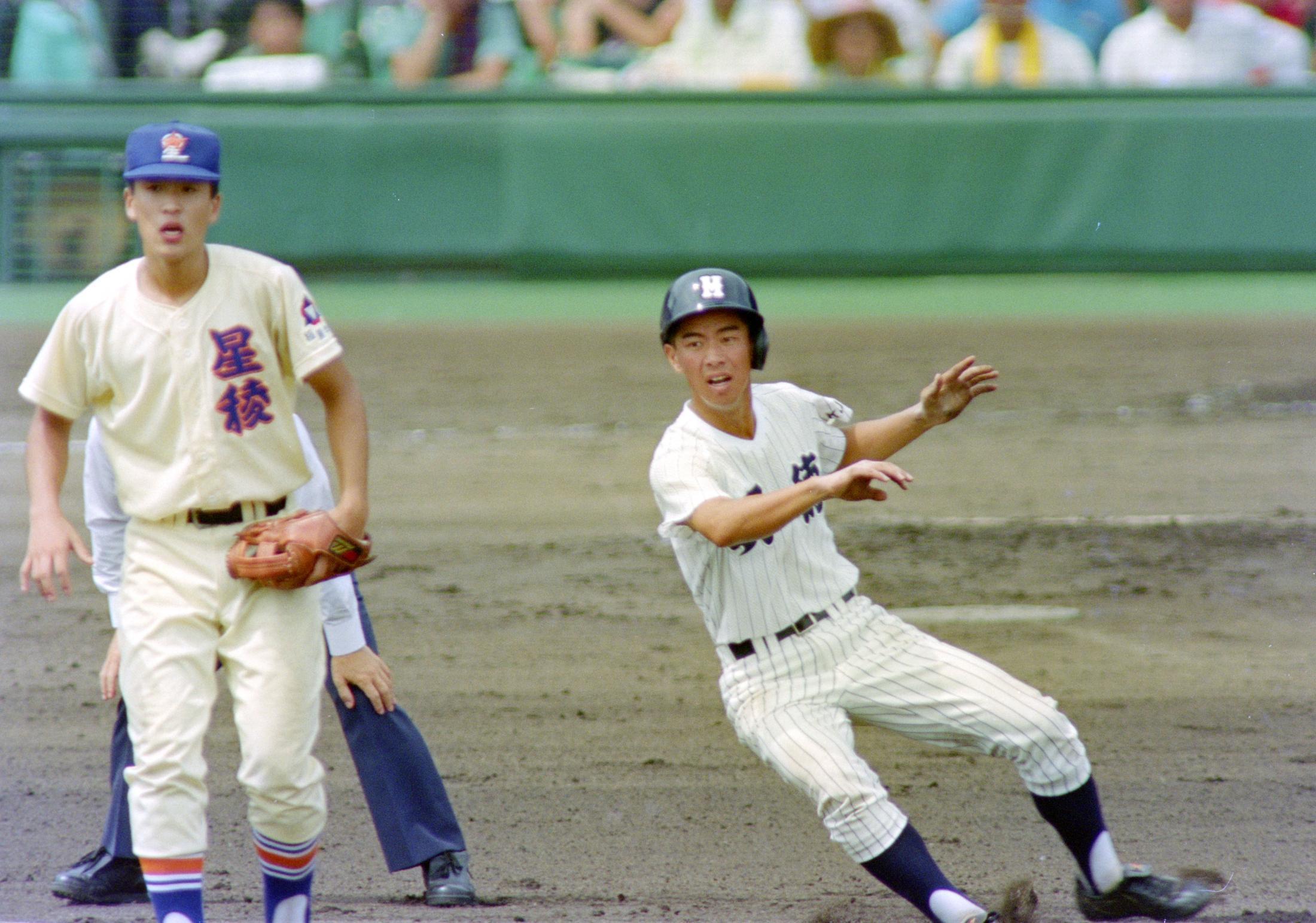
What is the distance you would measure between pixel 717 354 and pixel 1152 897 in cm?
147

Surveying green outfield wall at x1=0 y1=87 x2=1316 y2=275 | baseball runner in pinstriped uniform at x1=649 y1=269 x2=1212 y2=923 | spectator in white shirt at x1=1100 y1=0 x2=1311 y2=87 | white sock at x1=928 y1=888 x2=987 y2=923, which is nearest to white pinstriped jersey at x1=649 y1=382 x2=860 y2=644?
baseball runner in pinstriped uniform at x1=649 y1=269 x2=1212 y2=923

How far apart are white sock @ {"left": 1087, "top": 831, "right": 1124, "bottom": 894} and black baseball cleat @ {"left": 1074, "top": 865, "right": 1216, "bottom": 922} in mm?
11

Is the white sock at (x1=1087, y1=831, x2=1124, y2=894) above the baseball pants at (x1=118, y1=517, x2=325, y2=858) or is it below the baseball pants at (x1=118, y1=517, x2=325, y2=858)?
below

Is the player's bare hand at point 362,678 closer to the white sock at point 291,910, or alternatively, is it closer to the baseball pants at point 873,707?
the white sock at point 291,910

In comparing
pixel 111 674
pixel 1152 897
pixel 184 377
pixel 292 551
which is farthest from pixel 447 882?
pixel 1152 897

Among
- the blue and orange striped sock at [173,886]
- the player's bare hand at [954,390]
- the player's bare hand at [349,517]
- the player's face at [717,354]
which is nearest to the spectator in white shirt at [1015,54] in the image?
the player's bare hand at [954,390]

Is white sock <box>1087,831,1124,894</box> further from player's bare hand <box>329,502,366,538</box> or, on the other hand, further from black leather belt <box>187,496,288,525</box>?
black leather belt <box>187,496,288,525</box>

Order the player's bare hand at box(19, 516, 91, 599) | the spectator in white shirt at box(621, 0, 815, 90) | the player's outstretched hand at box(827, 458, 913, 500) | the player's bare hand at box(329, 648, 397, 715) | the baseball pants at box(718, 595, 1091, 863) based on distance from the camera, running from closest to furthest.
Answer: the player's outstretched hand at box(827, 458, 913, 500) < the player's bare hand at box(19, 516, 91, 599) < the baseball pants at box(718, 595, 1091, 863) < the player's bare hand at box(329, 648, 397, 715) < the spectator in white shirt at box(621, 0, 815, 90)

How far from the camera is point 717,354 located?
308 cm

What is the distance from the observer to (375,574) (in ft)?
20.5

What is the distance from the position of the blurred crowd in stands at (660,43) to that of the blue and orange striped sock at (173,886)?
786 cm

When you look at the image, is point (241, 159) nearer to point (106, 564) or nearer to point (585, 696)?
point (585, 696)

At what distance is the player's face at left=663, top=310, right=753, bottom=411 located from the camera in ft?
10.1

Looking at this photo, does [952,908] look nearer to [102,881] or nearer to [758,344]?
[758,344]
